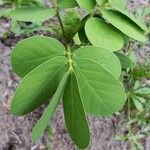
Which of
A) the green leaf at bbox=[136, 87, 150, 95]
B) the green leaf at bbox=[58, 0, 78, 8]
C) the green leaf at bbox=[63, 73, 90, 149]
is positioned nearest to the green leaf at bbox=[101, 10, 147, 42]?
the green leaf at bbox=[58, 0, 78, 8]

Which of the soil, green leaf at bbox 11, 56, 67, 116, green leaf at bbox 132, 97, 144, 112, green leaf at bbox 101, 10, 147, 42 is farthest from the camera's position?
green leaf at bbox 132, 97, 144, 112

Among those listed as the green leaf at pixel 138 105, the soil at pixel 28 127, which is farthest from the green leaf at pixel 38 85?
the green leaf at pixel 138 105

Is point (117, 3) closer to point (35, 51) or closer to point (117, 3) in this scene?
point (117, 3)

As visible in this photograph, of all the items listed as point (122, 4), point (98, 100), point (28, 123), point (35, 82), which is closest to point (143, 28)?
point (122, 4)

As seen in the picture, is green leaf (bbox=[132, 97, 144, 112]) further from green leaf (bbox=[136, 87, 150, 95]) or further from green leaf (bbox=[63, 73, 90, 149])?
green leaf (bbox=[63, 73, 90, 149])

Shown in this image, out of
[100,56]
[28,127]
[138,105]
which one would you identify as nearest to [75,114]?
[100,56]

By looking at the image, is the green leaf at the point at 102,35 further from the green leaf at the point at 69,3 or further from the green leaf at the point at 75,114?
the green leaf at the point at 75,114
